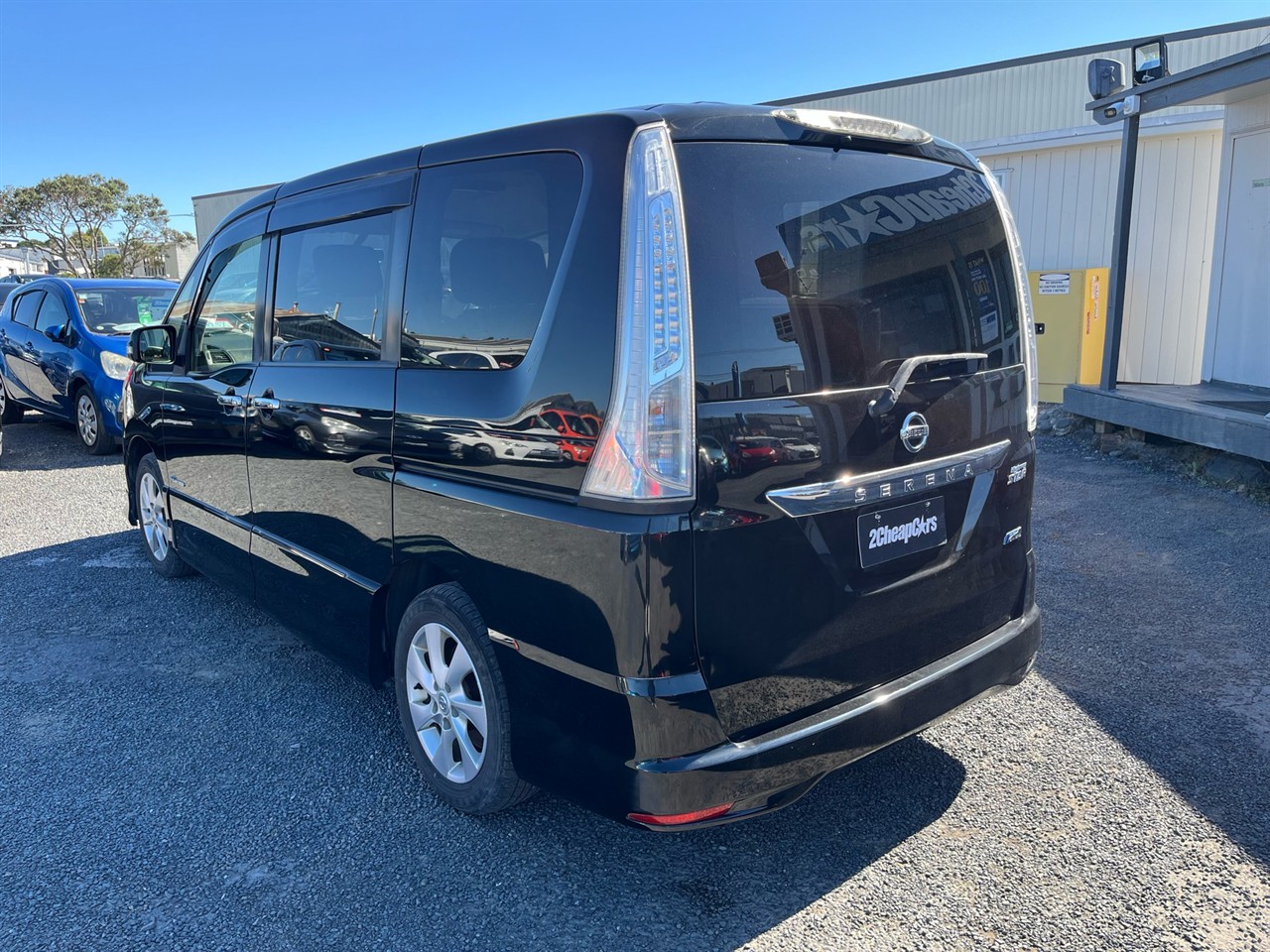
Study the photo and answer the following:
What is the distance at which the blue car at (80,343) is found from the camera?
8555 millimetres

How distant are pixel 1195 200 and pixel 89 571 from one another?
10749 mm

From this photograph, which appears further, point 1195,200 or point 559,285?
point 1195,200

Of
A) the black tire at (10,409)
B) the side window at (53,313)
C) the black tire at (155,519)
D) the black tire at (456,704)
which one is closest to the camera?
the black tire at (456,704)

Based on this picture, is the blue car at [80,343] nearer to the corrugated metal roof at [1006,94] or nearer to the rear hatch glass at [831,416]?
the rear hatch glass at [831,416]

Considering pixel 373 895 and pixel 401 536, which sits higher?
pixel 401 536

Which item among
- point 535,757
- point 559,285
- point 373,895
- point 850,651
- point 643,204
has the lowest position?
point 373,895

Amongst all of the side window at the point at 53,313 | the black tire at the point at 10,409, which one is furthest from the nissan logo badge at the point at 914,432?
the black tire at the point at 10,409

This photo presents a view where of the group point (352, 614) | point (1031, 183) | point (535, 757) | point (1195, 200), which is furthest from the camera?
point (1031, 183)

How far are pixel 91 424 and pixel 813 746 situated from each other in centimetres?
873

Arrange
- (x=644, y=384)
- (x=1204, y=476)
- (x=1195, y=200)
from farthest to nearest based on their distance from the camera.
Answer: (x=1195, y=200)
(x=1204, y=476)
(x=644, y=384)

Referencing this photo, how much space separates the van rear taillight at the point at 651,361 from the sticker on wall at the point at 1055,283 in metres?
9.48

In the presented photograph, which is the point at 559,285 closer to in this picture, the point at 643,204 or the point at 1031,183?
the point at 643,204

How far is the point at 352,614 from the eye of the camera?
3.16 metres

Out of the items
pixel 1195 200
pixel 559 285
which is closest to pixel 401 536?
pixel 559 285
